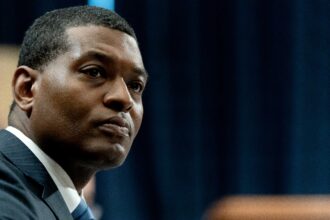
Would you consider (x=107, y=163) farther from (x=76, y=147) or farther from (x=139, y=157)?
(x=139, y=157)

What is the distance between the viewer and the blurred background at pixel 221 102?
3068mm

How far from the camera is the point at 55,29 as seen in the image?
1.18 m

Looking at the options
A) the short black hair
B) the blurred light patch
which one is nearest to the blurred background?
the blurred light patch

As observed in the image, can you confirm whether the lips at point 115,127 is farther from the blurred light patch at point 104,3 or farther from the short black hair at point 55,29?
the blurred light patch at point 104,3

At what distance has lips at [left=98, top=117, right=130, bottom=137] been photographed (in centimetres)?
109

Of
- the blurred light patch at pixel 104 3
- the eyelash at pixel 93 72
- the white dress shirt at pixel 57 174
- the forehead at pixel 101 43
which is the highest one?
the forehead at pixel 101 43

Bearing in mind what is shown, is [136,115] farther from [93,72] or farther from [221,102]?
[221,102]

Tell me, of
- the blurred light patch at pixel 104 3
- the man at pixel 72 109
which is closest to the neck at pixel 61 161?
the man at pixel 72 109

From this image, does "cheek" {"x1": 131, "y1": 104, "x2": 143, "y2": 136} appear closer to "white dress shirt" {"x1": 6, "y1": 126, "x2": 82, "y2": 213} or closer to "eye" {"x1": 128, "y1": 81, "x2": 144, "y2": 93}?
"eye" {"x1": 128, "y1": 81, "x2": 144, "y2": 93}

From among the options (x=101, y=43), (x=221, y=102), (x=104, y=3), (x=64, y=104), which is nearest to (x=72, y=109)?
(x=64, y=104)

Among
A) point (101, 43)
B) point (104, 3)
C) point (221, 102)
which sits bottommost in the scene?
point (221, 102)

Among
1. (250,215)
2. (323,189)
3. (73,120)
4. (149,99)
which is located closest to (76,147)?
(73,120)

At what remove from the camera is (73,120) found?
1.09 m

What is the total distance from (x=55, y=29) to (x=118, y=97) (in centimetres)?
19
